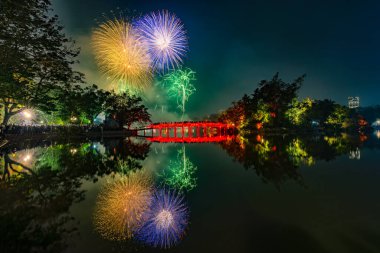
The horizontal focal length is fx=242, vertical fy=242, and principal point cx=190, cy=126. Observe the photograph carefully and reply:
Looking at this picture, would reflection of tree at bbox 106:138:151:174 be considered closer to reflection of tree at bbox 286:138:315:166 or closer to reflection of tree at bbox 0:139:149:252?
reflection of tree at bbox 0:139:149:252

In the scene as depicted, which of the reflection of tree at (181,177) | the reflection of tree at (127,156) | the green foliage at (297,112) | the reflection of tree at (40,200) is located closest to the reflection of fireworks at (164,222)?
the reflection of tree at (181,177)

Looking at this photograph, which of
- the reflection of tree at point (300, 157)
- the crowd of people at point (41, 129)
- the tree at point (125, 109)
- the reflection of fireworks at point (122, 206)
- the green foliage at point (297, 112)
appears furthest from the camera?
the green foliage at point (297, 112)

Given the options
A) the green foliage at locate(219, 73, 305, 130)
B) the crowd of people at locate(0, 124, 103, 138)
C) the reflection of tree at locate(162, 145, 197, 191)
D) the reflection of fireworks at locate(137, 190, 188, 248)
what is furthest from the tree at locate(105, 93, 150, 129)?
the reflection of fireworks at locate(137, 190, 188, 248)

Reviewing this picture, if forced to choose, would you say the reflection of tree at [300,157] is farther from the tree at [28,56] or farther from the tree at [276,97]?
the tree at [276,97]

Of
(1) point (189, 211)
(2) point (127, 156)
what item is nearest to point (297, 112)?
(2) point (127, 156)

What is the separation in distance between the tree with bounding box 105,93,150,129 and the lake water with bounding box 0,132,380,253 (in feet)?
139

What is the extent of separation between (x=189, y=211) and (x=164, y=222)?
108cm

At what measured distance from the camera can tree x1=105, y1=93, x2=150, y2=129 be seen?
54.3 m

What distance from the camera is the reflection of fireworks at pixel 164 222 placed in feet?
18.2

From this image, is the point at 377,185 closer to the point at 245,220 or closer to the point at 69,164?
the point at 245,220

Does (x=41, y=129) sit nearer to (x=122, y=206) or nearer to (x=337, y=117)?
(x=122, y=206)

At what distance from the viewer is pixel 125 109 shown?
5594 cm

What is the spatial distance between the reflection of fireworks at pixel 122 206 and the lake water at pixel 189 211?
0.03 meters

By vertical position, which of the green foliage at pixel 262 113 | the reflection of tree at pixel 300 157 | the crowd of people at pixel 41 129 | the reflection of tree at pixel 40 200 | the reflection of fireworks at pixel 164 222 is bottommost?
the reflection of fireworks at pixel 164 222
